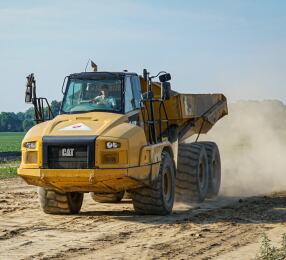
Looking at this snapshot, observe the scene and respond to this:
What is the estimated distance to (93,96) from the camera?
1355 centimetres

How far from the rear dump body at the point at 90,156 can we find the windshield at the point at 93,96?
24cm

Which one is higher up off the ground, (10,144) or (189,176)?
(10,144)

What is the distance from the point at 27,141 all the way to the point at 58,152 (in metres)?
0.62

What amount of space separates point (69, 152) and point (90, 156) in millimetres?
399

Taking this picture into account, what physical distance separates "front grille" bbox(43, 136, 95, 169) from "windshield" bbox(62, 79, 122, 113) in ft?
3.93

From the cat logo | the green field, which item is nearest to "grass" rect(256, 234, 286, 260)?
the cat logo

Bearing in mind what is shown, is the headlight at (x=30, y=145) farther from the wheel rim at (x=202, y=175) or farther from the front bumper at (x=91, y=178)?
the wheel rim at (x=202, y=175)

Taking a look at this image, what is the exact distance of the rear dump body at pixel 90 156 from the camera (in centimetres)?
1223

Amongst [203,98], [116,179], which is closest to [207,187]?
[203,98]

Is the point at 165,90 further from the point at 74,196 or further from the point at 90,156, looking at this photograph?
Answer: the point at 74,196

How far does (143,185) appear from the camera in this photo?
1287 centimetres

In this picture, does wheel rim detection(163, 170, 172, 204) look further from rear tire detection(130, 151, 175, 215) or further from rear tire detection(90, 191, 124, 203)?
rear tire detection(90, 191, 124, 203)

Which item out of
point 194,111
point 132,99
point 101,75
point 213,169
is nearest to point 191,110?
point 194,111

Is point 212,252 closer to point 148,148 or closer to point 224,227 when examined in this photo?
point 224,227
